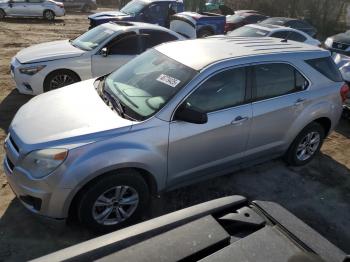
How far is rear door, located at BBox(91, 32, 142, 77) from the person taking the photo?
7.37 metres

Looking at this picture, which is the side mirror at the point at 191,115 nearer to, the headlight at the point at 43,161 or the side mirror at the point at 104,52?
the headlight at the point at 43,161

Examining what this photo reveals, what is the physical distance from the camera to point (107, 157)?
3475 mm

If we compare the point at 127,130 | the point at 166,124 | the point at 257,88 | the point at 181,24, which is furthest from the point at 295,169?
the point at 181,24

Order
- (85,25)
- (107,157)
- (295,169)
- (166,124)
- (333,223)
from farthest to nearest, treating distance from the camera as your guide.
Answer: (85,25) < (295,169) < (333,223) < (166,124) < (107,157)

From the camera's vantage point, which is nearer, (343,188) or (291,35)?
(343,188)

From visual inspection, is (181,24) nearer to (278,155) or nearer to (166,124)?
(278,155)

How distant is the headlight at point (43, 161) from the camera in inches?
133

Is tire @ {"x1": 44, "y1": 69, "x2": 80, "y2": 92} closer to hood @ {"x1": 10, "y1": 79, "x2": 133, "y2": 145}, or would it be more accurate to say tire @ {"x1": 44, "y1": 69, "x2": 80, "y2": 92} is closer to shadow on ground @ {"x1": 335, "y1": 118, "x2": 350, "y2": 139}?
hood @ {"x1": 10, "y1": 79, "x2": 133, "y2": 145}

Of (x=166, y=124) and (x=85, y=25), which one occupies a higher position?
(x=166, y=124)

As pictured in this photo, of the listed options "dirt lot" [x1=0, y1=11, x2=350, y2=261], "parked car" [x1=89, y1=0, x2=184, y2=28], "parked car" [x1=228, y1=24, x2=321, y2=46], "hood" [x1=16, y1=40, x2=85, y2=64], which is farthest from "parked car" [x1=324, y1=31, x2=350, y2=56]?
"hood" [x1=16, y1=40, x2=85, y2=64]

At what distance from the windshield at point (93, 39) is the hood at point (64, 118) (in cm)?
A: 323

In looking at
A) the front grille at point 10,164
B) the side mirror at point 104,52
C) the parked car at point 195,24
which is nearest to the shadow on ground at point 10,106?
the side mirror at point 104,52

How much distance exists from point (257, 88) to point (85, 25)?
17.3 m

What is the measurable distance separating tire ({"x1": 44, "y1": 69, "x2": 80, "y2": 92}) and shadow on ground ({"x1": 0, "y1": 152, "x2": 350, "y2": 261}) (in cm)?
338
